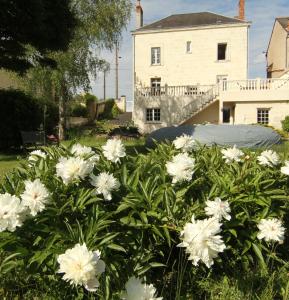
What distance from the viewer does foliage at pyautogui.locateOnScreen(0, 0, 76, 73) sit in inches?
466

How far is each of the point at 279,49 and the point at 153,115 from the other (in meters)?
16.4

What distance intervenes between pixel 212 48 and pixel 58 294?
36035 mm

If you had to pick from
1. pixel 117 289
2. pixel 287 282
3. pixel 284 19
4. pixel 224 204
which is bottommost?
pixel 287 282

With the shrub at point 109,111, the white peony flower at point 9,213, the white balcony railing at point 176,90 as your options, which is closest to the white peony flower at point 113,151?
the white peony flower at point 9,213

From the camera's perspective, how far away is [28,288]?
2803mm

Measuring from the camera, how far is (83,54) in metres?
26.3

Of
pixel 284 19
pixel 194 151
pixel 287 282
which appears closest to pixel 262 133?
pixel 194 151

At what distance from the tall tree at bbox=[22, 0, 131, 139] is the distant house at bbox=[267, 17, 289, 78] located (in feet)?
53.7

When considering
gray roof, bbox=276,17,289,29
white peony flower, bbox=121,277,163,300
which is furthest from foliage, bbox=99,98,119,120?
white peony flower, bbox=121,277,163,300

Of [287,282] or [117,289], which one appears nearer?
[117,289]

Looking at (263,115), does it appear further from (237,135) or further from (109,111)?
(109,111)

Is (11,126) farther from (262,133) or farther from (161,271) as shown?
(161,271)

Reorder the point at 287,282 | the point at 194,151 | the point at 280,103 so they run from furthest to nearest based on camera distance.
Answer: the point at 280,103 < the point at 194,151 < the point at 287,282

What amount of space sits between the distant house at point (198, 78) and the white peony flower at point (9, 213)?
29616 mm
